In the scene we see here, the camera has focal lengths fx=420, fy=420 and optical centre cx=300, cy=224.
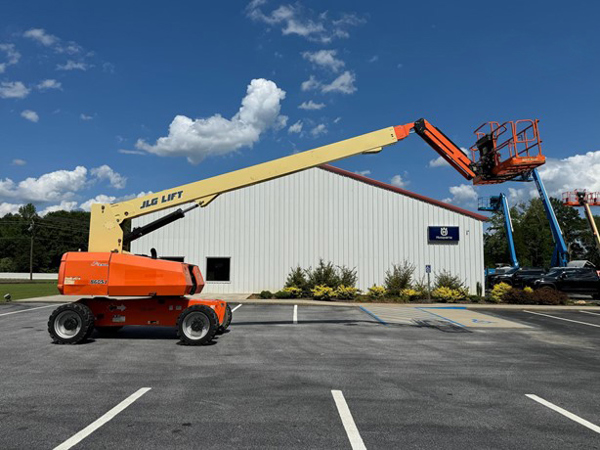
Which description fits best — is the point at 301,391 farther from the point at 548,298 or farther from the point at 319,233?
the point at 548,298

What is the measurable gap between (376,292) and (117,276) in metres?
15.8

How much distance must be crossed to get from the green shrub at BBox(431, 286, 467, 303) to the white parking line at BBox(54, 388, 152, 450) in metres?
18.9

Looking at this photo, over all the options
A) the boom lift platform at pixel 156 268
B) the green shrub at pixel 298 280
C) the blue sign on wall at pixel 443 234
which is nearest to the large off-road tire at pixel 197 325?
the boom lift platform at pixel 156 268

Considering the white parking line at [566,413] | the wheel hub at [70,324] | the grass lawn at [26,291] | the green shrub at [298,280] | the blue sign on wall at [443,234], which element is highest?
the blue sign on wall at [443,234]

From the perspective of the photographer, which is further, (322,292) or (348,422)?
(322,292)

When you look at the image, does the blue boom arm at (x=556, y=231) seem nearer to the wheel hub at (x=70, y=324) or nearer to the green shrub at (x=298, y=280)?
the green shrub at (x=298, y=280)

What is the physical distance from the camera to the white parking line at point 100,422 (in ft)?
14.3

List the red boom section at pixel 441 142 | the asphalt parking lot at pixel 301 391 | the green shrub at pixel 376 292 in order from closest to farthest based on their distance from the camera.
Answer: the asphalt parking lot at pixel 301 391
the red boom section at pixel 441 142
the green shrub at pixel 376 292

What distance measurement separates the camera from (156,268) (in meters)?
10.1

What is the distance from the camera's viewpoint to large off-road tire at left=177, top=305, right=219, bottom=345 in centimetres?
990

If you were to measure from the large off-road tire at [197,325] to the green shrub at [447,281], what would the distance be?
17082 millimetres

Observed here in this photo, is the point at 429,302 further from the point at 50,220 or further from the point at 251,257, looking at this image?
the point at 50,220

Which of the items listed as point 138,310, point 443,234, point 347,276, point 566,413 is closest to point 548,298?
point 443,234

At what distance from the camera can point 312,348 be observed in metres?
9.80
